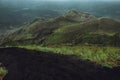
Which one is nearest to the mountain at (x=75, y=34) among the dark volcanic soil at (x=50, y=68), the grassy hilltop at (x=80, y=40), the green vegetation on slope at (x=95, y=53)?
the grassy hilltop at (x=80, y=40)

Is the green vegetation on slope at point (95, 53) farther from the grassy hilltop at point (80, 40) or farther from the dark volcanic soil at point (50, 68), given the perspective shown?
the dark volcanic soil at point (50, 68)

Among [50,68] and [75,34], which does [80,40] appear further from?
[50,68]

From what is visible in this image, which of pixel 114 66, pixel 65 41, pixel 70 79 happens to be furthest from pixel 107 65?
pixel 65 41

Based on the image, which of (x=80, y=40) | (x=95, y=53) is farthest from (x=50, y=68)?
(x=80, y=40)

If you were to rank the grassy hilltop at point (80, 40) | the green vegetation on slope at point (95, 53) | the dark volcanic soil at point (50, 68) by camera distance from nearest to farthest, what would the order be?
1. the dark volcanic soil at point (50, 68)
2. the green vegetation on slope at point (95, 53)
3. the grassy hilltop at point (80, 40)

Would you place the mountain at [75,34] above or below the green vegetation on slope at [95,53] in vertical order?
below

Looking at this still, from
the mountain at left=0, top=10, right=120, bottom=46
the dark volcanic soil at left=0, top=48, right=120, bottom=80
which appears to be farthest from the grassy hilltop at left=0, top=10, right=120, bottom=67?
the dark volcanic soil at left=0, top=48, right=120, bottom=80
